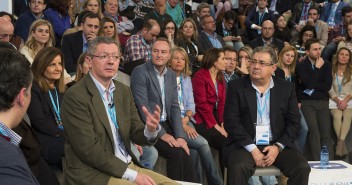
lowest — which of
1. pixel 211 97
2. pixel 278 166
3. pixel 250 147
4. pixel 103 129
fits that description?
pixel 278 166

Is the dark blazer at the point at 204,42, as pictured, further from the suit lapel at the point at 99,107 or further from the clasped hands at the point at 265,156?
the suit lapel at the point at 99,107

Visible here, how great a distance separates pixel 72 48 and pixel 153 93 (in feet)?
4.26

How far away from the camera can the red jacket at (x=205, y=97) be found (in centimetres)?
599

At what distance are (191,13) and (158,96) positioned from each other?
511 cm

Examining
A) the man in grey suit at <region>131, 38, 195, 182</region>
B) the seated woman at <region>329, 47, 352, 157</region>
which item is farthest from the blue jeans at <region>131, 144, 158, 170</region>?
the seated woman at <region>329, 47, 352, 157</region>

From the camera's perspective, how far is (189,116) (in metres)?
5.84

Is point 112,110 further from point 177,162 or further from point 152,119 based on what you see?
point 177,162

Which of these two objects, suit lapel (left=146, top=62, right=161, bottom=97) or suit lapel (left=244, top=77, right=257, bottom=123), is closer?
suit lapel (left=244, top=77, right=257, bottom=123)

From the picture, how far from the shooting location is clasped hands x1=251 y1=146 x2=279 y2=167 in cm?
462

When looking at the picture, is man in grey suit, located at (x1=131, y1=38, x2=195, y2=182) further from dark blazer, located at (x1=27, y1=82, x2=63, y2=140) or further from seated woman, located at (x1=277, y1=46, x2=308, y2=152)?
seated woman, located at (x1=277, y1=46, x2=308, y2=152)

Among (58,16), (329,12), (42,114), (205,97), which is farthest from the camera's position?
(329,12)

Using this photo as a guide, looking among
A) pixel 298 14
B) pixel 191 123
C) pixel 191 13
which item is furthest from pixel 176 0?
pixel 191 123

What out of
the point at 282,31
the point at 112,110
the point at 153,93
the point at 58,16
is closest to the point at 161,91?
the point at 153,93

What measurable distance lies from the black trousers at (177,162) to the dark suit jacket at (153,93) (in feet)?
0.95
